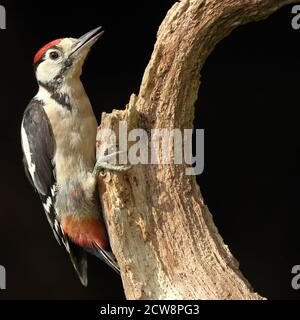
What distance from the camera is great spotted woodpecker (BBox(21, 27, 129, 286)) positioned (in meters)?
2.70

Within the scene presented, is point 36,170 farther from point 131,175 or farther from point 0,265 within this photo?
point 0,265

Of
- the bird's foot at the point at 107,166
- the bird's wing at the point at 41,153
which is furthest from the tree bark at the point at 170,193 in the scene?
the bird's wing at the point at 41,153

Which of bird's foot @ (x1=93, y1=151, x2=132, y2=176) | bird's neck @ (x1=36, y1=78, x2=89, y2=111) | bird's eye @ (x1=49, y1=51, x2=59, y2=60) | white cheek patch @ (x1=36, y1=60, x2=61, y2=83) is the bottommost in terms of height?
bird's foot @ (x1=93, y1=151, x2=132, y2=176)

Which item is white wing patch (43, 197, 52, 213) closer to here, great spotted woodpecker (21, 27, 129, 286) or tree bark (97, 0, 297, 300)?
great spotted woodpecker (21, 27, 129, 286)

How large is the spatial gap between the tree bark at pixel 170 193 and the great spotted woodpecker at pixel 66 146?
158mm

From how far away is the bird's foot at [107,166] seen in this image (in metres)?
2.49

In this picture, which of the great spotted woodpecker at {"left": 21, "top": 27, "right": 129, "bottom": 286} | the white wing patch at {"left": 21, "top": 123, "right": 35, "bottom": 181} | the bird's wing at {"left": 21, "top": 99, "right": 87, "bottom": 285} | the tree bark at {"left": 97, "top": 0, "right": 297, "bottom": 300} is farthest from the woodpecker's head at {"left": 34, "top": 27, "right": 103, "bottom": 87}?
the tree bark at {"left": 97, "top": 0, "right": 297, "bottom": 300}

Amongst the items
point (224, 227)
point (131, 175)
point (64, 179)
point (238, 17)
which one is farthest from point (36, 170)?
point (224, 227)

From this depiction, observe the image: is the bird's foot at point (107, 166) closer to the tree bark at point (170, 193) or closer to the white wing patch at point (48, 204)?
the tree bark at point (170, 193)

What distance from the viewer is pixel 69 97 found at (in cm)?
272

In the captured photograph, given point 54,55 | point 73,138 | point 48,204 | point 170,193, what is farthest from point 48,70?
point 170,193

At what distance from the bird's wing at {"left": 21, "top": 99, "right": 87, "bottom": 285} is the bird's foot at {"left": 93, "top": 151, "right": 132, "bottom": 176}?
23 cm

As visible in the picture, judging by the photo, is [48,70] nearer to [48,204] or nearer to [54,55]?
[54,55]
